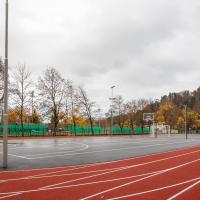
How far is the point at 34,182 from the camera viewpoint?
10.5 metres

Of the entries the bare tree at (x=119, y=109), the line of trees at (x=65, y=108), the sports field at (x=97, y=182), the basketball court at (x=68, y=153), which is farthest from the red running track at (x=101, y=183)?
the bare tree at (x=119, y=109)

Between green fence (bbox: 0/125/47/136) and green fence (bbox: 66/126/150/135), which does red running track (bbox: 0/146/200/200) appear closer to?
green fence (bbox: 0/125/47/136)

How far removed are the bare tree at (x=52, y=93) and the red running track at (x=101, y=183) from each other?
139ft

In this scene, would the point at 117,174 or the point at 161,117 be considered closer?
the point at 117,174

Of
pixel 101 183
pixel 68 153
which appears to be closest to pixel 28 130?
pixel 68 153

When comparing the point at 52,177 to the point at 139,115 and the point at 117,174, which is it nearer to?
the point at 117,174

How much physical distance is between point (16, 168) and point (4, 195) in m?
5.51

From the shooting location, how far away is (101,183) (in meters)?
10.4

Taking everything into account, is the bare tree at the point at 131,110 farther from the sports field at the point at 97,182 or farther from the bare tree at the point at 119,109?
the sports field at the point at 97,182

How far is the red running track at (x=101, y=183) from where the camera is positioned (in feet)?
28.4

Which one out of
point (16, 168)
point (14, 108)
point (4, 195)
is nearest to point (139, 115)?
point (14, 108)

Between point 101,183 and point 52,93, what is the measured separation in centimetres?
4703

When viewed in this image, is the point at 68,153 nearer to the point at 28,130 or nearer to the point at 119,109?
the point at 28,130

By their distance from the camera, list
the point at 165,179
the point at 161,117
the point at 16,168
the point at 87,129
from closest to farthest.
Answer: the point at 165,179 < the point at 16,168 < the point at 87,129 < the point at 161,117
